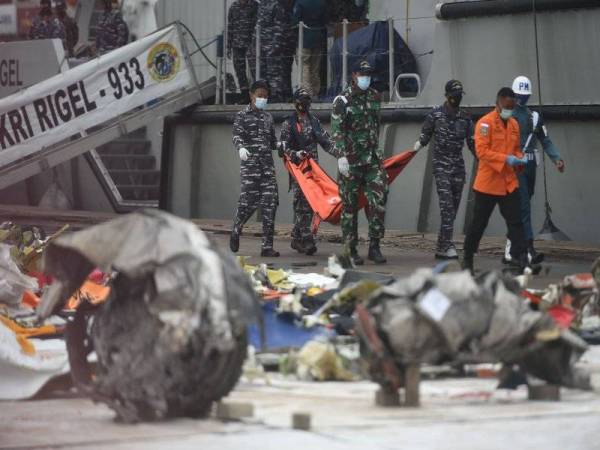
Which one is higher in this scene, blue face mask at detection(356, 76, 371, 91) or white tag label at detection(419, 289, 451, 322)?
blue face mask at detection(356, 76, 371, 91)

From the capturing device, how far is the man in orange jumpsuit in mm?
16234

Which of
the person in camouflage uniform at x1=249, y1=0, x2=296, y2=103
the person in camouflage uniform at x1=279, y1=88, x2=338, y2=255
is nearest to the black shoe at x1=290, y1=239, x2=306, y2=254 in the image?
the person in camouflage uniform at x1=279, y1=88, x2=338, y2=255

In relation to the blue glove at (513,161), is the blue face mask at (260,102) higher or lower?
higher

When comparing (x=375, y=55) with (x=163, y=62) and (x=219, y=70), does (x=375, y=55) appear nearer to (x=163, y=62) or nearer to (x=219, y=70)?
(x=219, y=70)

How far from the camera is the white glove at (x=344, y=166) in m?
18.1

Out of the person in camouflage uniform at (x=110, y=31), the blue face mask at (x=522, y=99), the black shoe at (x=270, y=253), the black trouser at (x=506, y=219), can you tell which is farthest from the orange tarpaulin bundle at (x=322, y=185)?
the person in camouflage uniform at (x=110, y=31)

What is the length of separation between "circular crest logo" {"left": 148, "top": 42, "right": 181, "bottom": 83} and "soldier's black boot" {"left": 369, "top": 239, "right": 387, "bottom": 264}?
7860 mm

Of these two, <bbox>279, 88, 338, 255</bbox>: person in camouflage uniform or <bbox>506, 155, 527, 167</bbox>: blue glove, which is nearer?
<bbox>506, 155, 527, 167</bbox>: blue glove

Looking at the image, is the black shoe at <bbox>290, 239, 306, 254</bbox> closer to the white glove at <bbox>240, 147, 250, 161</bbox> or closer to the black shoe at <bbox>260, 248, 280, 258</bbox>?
the black shoe at <bbox>260, 248, 280, 258</bbox>

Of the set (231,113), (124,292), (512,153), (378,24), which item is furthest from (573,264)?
(124,292)

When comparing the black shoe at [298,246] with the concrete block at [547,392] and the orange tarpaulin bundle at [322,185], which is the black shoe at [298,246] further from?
the concrete block at [547,392]

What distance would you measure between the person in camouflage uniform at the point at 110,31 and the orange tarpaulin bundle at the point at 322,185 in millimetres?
9289

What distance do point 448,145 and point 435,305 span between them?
1018cm

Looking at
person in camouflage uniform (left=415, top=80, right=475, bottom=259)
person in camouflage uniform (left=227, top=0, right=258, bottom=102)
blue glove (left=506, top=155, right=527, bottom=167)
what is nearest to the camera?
blue glove (left=506, top=155, right=527, bottom=167)
